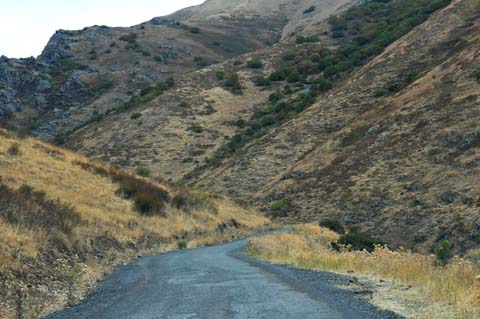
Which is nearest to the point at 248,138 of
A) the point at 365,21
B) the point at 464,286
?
the point at 365,21

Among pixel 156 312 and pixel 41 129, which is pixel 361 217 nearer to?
pixel 156 312

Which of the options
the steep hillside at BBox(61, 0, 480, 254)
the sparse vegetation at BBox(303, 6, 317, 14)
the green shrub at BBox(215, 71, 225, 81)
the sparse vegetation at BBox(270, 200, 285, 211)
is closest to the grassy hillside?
the sparse vegetation at BBox(270, 200, 285, 211)

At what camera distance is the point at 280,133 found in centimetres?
6781

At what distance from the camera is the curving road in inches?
356

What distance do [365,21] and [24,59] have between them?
255 feet

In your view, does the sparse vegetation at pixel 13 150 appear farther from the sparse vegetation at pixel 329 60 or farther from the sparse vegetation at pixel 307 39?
the sparse vegetation at pixel 307 39

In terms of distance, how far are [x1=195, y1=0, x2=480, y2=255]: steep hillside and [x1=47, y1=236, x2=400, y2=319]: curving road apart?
1765cm

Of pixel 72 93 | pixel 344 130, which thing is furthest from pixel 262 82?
pixel 72 93

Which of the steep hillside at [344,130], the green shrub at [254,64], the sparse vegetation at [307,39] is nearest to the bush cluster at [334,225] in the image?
the steep hillside at [344,130]

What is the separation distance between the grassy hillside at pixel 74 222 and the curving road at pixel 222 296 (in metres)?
1.06

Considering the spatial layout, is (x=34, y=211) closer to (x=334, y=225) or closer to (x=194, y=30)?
(x=334, y=225)

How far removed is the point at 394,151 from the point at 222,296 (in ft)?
123

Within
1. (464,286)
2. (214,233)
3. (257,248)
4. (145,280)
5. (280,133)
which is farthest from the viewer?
(280,133)

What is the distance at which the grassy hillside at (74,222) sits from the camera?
1274 cm
